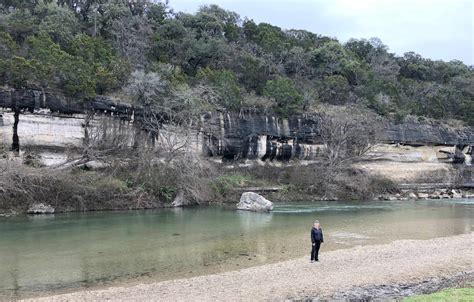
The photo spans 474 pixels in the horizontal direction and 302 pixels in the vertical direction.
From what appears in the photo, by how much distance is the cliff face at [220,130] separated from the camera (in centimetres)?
3941

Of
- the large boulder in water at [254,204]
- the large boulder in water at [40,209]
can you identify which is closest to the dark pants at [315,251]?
the large boulder in water at [254,204]

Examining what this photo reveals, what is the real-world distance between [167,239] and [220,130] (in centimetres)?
2883

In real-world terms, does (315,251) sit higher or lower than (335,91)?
lower

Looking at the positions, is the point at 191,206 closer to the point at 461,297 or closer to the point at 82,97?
the point at 82,97

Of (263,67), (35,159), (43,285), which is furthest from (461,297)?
(263,67)

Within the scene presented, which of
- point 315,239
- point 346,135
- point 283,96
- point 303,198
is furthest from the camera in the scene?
point 283,96

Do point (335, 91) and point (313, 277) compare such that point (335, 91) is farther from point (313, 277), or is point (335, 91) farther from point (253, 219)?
point (313, 277)

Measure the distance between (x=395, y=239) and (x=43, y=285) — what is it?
55.1 ft

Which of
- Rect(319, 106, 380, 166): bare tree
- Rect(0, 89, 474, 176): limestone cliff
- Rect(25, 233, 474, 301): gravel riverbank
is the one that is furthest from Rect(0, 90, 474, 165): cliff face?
Rect(25, 233, 474, 301): gravel riverbank

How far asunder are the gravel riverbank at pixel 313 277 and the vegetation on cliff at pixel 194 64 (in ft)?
93.0

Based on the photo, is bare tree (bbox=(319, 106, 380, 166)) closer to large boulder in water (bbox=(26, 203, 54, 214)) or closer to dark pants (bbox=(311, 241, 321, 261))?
large boulder in water (bbox=(26, 203, 54, 214))

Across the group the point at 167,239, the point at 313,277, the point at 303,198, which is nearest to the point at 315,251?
the point at 313,277

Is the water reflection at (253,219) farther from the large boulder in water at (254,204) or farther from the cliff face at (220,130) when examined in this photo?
the cliff face at (220,130)

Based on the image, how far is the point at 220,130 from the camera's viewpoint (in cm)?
5119
